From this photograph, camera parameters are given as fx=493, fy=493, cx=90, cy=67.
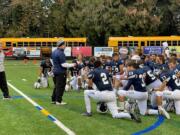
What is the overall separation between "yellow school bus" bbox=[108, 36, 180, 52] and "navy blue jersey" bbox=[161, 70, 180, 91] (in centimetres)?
4268

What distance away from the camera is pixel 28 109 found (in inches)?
581

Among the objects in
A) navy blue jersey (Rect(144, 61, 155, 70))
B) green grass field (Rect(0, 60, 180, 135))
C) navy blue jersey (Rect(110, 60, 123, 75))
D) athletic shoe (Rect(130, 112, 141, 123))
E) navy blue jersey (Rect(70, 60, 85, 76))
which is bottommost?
green grass field (Rect(0, 60, 180, 135))

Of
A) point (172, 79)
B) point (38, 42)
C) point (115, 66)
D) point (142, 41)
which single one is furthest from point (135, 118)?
point (38, 42)

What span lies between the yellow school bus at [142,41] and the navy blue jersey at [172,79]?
4268cm

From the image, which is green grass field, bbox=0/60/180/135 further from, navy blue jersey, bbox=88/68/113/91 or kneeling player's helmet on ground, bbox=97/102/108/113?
navy blue jersey, bbox=88/68/113/91

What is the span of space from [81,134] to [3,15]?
59.3m

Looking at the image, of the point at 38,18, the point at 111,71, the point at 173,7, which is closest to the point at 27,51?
the point at 38,18

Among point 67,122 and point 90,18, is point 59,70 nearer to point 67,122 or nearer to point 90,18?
point 67,122

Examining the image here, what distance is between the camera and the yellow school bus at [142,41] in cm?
5672

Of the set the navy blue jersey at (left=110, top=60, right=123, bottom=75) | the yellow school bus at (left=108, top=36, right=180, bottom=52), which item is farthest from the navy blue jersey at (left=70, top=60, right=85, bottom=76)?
the yellow school bus at (left=108, top=36, right=180, bottom=52)

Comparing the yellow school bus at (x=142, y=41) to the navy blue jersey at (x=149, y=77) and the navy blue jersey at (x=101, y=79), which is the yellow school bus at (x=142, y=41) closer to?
the navy blue jersey at (x=149, y=77)

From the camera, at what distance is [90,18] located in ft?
201

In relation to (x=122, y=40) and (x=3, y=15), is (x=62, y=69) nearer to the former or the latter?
(x=122, y=40)

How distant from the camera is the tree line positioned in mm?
60844
